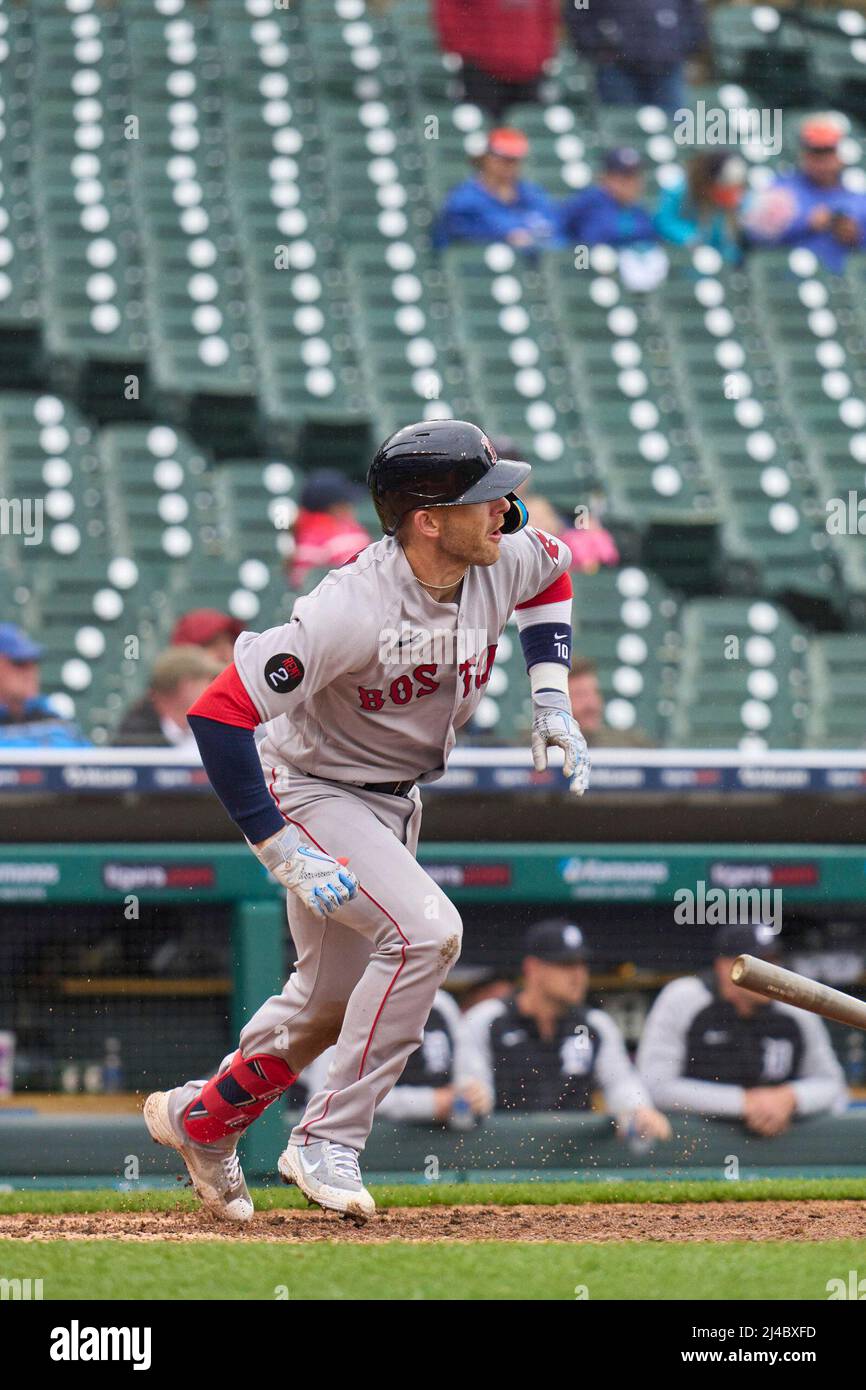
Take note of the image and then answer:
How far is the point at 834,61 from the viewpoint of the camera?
11859 mm

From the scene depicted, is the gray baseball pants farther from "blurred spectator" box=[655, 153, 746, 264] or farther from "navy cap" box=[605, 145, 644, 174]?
"blurred spectator" box=[655, 153, 746, 264]

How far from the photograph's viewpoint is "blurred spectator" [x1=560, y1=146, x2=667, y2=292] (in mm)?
10250

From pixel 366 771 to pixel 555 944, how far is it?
1.30 metres

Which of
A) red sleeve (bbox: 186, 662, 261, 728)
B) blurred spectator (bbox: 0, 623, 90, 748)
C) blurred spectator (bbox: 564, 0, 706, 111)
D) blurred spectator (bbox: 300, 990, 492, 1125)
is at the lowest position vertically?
blurred spectator (bbox: 300, 990, 492, 1125)

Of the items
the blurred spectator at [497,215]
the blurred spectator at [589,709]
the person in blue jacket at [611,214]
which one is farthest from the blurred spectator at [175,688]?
the person in blue jacket at [611,214]

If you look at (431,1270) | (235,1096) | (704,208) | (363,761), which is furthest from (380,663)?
(704,208)

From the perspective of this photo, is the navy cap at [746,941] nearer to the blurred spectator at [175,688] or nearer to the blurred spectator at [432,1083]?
the blurred spectator at [432,1083]

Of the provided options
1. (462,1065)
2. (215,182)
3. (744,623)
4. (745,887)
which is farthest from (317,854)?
(215,182)

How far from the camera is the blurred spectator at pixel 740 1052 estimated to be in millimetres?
4719

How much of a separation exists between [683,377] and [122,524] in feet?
10.2

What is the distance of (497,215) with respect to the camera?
33.9 feet

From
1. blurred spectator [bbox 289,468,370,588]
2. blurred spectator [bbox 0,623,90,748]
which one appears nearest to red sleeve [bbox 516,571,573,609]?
blurred spectator [bbox 0,623,90,748]
